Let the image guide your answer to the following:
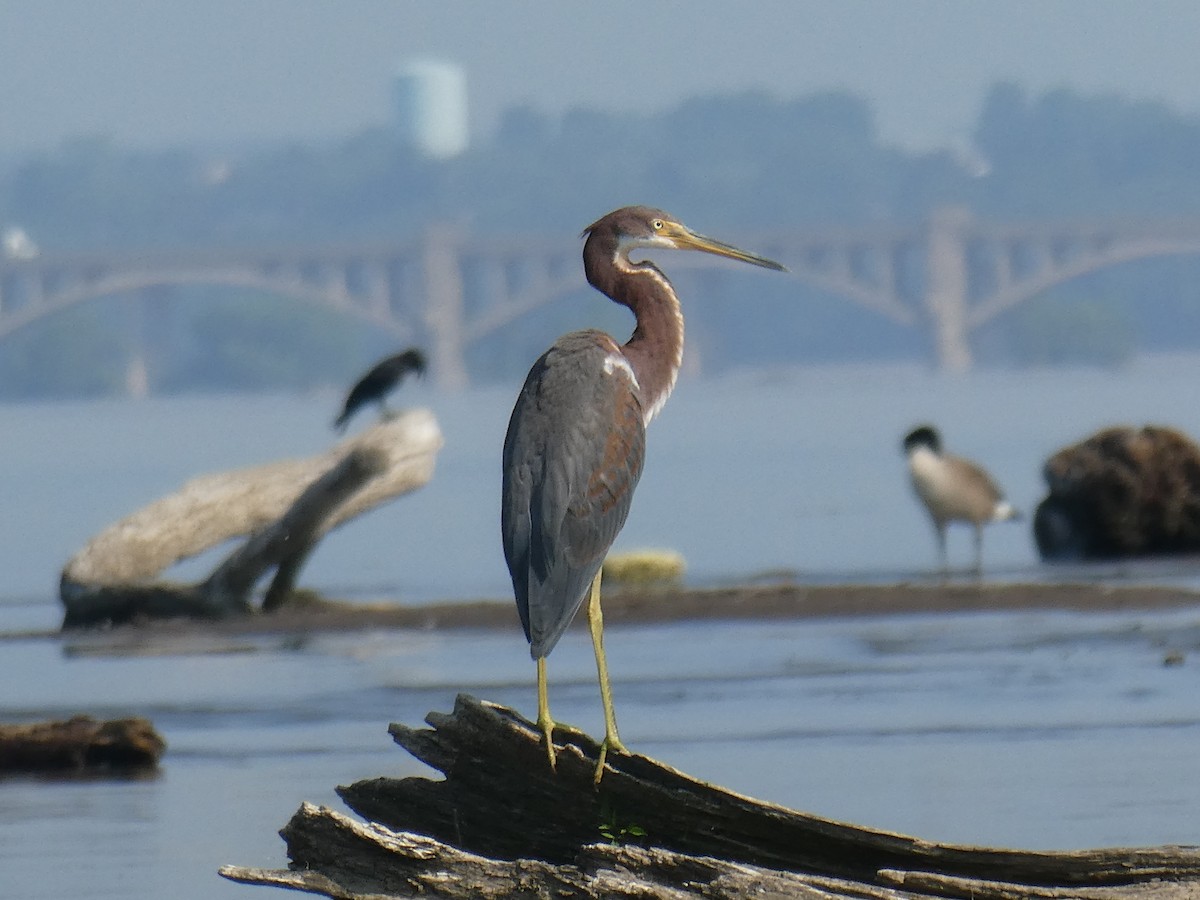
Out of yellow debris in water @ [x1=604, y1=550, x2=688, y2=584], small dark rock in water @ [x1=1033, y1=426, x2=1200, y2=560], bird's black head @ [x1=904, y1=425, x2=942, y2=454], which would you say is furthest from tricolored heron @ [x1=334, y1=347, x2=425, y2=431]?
small dark rock in water @ [x1=1033, y1=426, x2=1200, y2=560]

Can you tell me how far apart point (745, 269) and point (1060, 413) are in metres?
71.4

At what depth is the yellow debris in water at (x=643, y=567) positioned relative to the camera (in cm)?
2381

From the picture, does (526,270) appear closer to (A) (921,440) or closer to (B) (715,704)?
(A) (921,440)

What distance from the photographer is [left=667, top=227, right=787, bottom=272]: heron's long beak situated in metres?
8.65

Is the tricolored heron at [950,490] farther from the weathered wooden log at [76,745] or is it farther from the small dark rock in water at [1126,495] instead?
the weathered wooden log at [76,745]

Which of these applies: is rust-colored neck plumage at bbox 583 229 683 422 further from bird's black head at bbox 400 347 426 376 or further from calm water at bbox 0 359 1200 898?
bird's black head at bbox 400 347 426 376

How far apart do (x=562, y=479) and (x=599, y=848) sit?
117 centimetres

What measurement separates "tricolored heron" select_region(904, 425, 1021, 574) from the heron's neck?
15915 mm

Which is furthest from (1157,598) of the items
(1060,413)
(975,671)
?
(1060,413)

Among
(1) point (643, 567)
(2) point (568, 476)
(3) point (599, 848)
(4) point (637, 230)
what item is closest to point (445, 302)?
(1) point (643, 567)

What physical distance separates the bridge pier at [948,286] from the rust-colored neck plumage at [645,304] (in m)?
108

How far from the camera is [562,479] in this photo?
7.80 m

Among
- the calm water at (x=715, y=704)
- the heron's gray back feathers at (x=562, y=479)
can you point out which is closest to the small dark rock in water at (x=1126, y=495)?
the calm water at (x=715, y=704)

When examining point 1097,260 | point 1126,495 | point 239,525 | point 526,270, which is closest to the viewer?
point 239,525
